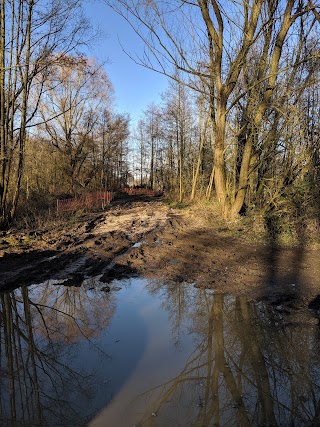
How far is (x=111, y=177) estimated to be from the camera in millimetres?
42875

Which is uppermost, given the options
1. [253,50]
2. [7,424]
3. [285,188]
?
[253,50]

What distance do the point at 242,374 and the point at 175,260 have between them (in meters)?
4.47

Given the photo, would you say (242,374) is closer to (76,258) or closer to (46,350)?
(46,350)

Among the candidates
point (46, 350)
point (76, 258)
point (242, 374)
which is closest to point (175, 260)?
point (76, 258)

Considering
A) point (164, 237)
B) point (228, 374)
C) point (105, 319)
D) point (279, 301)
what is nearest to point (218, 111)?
point (164, 237)

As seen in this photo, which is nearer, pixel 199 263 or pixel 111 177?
pixel 199 263

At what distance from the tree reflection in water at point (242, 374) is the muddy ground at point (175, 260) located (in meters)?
0.88

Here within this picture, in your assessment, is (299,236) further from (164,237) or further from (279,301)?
(279,301)

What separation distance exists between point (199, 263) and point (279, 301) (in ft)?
8.17

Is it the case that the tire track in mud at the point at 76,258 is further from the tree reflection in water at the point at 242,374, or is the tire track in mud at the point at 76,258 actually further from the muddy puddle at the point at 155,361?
the tree reflection in water at the point at 242,374

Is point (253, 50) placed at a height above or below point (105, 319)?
above

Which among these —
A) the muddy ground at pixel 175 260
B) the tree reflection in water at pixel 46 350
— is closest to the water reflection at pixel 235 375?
the tree reflection in water at pixel 46 350

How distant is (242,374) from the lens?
356 cm

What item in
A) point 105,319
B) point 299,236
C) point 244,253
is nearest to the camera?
point 105,319
